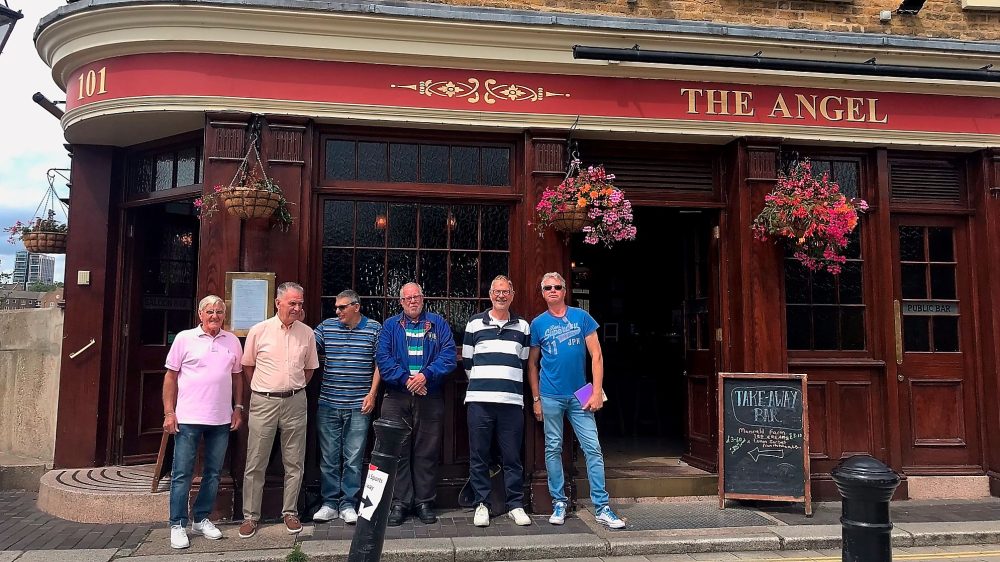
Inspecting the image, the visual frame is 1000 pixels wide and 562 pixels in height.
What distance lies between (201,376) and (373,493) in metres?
2.42

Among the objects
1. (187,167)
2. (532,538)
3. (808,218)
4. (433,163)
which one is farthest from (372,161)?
(808,218)

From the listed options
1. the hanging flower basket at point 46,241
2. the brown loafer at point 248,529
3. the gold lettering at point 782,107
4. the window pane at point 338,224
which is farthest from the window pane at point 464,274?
the hanging flower basket at point 46,241

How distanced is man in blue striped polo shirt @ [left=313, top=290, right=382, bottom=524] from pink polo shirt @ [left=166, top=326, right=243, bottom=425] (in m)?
0.77

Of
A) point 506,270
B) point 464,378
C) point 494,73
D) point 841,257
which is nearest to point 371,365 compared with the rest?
point 464,378

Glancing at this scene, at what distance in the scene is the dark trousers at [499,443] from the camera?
5.57m

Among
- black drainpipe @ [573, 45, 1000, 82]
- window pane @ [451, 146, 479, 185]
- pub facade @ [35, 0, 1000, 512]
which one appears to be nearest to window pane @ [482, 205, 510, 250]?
pub facade @ [35, 0, 1000, 512]

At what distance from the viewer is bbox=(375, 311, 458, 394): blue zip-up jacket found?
17.8 ft

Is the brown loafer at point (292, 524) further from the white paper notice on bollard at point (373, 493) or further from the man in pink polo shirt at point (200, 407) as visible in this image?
the white paper notice on bollard at point (373, 493)

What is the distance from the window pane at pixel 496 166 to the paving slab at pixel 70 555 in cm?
420

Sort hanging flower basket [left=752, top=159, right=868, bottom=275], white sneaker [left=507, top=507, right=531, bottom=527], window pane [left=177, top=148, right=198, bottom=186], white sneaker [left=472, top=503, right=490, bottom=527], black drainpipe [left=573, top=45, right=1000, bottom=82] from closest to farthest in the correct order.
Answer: white sneaker [left=472, top=503, right=490, bottom=527] < white sneaker [left=507, top=507, right=531, bottom=527] < hanging flower basket [left=752, top=159, right=868, bottom=275] < black drainpipe [left=573, top=45, right=1000, bottom=82] < window pane [left=177, top=148, right=198, bottom=186]

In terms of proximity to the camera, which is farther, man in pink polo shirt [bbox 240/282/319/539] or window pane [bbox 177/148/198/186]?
window pane [bbox 177/148/198/186]

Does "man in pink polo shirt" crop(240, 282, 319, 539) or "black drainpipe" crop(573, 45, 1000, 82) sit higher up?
"black drainpipe" crop(573, 45, 1000, 82)

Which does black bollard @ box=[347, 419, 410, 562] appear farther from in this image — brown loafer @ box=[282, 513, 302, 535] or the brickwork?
the brickwork

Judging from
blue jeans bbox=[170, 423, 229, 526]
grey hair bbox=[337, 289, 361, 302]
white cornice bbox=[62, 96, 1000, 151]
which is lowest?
blue jeans bbox=[170, 423, 229, 526]
